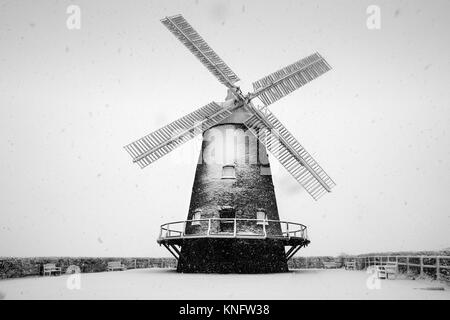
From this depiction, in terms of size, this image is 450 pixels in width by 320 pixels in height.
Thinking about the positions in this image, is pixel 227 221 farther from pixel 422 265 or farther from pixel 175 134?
pixel 422 265

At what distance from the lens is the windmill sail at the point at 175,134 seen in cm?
1373

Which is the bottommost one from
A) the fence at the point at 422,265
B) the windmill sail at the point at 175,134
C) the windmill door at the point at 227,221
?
the fence at the point at 422,265

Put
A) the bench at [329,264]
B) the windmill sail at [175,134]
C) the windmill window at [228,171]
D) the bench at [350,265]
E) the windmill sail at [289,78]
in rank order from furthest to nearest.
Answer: the bench at [329,264], the bench at [350,265], the windmill sail at [289,78], the windmill window at [228,171], the windmill sail at [175,134]

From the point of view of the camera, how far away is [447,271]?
38.5 ft

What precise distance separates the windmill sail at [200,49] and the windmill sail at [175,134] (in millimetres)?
1217

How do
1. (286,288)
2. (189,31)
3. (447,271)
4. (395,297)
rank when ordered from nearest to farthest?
(395,297), (286,288), (447,271), (189,31)

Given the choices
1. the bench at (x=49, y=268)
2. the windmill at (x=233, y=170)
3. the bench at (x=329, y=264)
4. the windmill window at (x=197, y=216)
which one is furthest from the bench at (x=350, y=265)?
the bench at (x=49, y=268)

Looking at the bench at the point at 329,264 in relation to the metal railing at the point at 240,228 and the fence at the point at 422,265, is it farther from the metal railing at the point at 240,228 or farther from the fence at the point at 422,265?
the metal railing at the point at 240,228

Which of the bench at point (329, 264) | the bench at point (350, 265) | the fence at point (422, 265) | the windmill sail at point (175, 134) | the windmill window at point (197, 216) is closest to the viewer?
the fence at point (422, 265)

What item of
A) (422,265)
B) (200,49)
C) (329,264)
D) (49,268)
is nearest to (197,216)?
(200,49)
